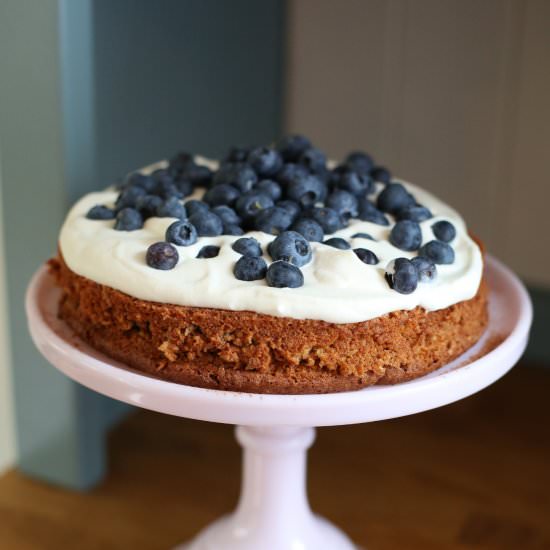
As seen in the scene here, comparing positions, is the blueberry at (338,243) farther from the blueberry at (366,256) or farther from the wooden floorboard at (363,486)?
the wooden floorboard at (363,486)

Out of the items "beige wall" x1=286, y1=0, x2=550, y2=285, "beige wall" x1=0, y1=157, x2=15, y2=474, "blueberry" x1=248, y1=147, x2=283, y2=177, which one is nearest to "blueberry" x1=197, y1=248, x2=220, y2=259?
"blueberry" x1=248, y1=147, x2=283, y2=177

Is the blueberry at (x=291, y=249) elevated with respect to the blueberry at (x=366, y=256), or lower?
elevated

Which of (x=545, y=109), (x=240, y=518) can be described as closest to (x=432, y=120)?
(x=545, y=109)

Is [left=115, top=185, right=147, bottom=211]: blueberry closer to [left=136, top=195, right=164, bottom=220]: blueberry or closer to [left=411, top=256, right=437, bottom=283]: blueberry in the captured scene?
[left=136, top=195, right=164, bottom=220]: blueberry

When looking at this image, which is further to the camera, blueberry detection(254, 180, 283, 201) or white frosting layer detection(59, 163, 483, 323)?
blueberry detection(254, 180, 283, 201)

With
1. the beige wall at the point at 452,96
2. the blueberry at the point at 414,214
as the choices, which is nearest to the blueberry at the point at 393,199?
the blueberry at the point at 414,214

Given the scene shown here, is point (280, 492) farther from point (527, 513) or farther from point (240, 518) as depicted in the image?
point (527, 513)
